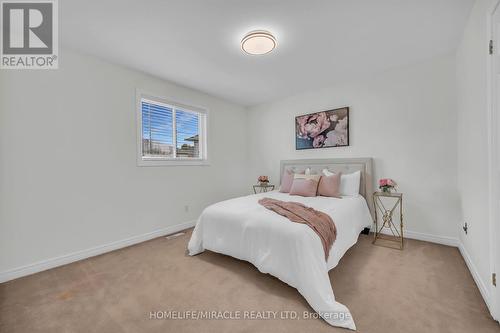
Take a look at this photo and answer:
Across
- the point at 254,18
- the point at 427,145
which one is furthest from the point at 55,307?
the point at 427,145

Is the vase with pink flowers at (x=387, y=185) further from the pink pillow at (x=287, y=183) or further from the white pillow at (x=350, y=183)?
the pink pillow at (x=287, y=183)

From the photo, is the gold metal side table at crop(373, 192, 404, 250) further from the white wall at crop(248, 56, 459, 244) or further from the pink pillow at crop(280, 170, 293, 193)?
the pink pillow at crop(280, 170, 293, 193)

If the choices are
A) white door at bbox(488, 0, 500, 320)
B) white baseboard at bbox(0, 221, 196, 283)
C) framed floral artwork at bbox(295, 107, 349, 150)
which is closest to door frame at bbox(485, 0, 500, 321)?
white door at bbox(488, 0, 500, 320)

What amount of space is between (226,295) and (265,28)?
8.30ft

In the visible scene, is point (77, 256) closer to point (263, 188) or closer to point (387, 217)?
point (263, 188)

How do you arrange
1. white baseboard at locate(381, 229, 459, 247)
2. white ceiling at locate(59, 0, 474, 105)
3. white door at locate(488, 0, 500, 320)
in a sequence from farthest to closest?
white baseboard at locate(381, 229, 459, 247) < white ceiling at locate(59, 0, 474, 105) < white door at locate(488, 0, 500, 320)

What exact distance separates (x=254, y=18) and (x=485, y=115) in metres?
2.07

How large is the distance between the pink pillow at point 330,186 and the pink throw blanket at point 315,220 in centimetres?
98

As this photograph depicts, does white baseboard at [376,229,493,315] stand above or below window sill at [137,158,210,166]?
below

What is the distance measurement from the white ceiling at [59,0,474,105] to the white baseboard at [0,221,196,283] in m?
2.38

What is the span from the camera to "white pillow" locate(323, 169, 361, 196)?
10.6 ft

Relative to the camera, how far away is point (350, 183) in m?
3.28

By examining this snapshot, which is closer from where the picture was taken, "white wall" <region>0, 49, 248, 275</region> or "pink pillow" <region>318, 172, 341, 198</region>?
"white wall" <region>0, 49, 248, 275</region>

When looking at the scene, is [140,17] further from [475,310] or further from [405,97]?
[475,310]
